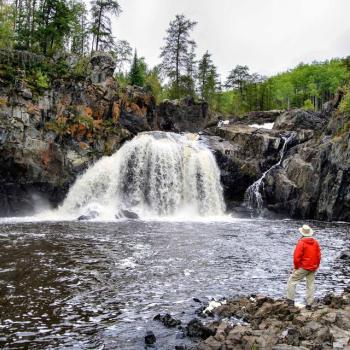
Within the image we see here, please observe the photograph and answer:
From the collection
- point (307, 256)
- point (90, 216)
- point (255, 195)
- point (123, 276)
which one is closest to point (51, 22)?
point (90, 216)

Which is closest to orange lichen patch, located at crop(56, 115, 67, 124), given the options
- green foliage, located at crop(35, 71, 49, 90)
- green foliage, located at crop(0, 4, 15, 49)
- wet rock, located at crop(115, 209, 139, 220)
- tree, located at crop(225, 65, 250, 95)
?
green foliage, located at crop(35, 71, 49, 90)

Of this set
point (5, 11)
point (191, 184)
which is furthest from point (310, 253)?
point (5, 11)

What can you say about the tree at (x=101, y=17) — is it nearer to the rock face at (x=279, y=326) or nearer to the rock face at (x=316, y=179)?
the rock face at (x=316, y=179)

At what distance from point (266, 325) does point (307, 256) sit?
11.5 feet

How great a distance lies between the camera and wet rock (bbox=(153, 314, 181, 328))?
1188 cm

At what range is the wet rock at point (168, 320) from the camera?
11.9 m

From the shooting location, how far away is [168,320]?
12.0m

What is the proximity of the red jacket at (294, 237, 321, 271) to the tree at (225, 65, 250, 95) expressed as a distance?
263 ft

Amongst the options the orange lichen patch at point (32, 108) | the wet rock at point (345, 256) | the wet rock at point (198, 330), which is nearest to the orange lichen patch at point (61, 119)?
the orange lichen patch at point (32, 108)

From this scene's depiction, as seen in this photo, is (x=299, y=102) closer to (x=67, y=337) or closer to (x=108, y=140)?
(x=108, y=140)

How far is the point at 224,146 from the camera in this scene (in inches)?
1945

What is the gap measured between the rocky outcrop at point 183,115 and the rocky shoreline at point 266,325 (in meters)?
50.1

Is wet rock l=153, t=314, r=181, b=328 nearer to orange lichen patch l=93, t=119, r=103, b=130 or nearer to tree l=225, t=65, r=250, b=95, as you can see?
orange lichen patch l=93, t=119, r=103, b=130

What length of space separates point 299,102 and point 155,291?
3961 inches
